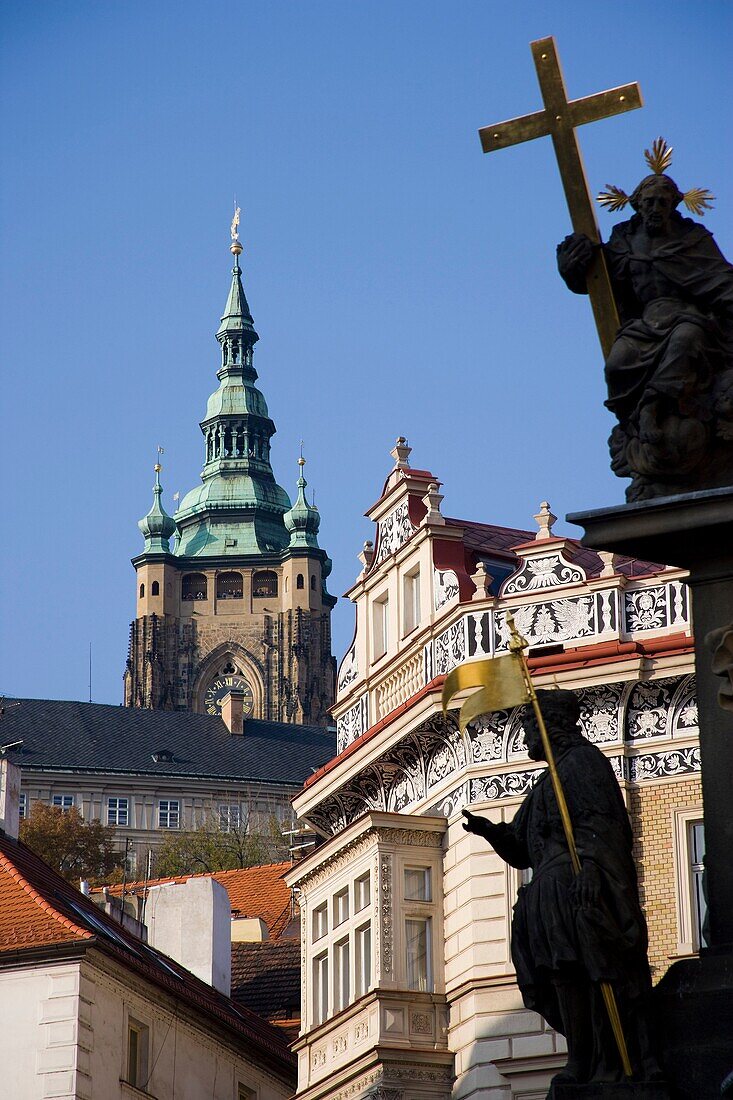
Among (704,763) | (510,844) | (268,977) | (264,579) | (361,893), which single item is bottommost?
(510,844)

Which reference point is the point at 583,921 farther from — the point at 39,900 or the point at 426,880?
the point at 39,900

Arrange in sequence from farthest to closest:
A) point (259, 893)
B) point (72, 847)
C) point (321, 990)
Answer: point (72, 847)
point (259, 893)
point (321, 990)

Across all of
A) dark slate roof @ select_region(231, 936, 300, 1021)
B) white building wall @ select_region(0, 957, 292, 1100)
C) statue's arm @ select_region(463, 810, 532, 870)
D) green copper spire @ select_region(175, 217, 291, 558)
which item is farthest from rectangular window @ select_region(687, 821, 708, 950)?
green copper spire @ select_region(175, 217, 291, 558)

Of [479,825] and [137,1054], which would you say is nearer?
[479,825]

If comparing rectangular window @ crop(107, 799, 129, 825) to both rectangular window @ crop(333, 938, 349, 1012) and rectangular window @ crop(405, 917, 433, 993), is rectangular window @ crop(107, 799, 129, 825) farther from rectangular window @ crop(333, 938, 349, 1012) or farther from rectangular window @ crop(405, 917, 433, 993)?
rectangular window @ crop(405, 917, 433, 993)

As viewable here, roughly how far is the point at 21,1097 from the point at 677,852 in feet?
30.4

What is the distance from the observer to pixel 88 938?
32125 millimetres

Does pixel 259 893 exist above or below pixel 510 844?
above

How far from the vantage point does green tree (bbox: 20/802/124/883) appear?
91.2 meters

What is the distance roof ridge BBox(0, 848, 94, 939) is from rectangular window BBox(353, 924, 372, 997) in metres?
4.07

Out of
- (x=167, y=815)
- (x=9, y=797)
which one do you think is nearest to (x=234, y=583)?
(x=167, y=815)

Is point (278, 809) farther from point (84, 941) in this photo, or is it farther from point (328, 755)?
point (84, 941)

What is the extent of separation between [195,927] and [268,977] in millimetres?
3043

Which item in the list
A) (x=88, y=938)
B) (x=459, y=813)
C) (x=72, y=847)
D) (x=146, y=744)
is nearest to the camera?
(x=459, y=813)
